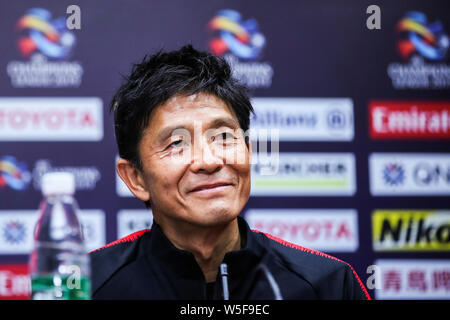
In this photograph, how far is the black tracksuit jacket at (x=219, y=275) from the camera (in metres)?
1.35

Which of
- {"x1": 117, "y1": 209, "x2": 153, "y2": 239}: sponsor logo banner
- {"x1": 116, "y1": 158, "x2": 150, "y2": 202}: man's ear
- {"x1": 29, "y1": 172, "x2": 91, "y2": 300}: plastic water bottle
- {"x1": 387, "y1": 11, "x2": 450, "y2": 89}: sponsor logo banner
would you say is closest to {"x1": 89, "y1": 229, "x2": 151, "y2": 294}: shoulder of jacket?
{"x1": 116, "y1": 158, "x2": 150, "y2": 202}: man's ear

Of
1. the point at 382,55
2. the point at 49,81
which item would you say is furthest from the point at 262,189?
the point at 49,81

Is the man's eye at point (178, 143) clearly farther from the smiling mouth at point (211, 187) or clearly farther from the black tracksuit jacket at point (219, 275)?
the black tracksuit jacket at point (219, 275)

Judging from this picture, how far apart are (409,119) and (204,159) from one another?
1.79 metres

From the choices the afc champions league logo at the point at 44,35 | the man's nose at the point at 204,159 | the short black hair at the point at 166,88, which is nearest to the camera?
the man's nose at the point at 204,159

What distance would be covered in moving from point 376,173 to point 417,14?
2.66ft

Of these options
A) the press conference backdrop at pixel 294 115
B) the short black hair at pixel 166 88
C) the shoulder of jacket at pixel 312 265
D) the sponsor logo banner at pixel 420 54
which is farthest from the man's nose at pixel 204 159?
the sponsor logo banner at pixel 420 54

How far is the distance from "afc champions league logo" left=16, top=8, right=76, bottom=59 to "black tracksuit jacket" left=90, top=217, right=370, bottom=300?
1.47m

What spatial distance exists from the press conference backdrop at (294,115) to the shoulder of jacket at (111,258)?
1.08 m

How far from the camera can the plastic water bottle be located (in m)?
0.85

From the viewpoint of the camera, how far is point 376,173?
2.77m

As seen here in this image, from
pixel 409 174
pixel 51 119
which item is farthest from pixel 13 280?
pixel 409 174

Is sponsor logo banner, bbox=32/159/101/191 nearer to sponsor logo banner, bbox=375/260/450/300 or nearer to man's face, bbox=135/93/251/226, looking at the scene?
man's face, bbox=135/93/251/226

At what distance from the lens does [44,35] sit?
2.69 metres
